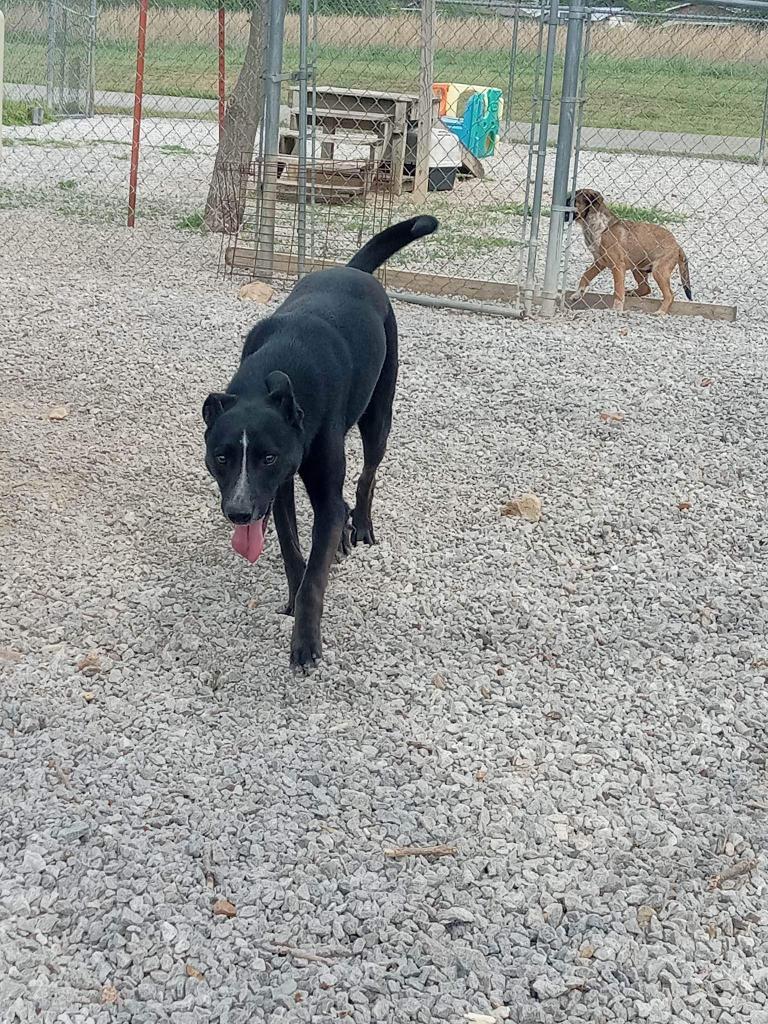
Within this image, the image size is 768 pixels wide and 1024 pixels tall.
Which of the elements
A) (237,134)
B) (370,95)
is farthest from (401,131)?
(237,134)

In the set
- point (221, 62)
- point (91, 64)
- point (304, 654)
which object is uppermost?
point (91, 64)

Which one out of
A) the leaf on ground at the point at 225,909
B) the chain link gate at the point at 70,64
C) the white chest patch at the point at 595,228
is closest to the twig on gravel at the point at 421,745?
the leaf on ground at the point at 225,909

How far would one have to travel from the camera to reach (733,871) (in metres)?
2.66

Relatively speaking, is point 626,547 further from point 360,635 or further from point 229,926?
point 229,926

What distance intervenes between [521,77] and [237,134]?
32.5ft

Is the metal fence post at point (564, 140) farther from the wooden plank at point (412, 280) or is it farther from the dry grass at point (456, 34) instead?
the dry grass at point (456, 34)

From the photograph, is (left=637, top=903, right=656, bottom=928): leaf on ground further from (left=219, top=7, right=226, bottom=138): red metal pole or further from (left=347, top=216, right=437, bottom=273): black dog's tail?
(left=219, top=7, right=226, bottom=138): red metal pole

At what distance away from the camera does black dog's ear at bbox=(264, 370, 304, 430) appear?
124 inches

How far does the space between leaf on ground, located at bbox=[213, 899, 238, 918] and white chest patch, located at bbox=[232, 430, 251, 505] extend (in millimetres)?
1042

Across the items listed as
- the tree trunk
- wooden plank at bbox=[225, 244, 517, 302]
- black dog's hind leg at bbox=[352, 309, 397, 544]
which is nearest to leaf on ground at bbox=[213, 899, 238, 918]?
black dog's hind leg at bbox=[352, 309, 397, 544]

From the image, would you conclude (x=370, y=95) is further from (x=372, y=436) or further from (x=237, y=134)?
(x=372, y=436)

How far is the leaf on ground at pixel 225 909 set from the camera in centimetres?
244

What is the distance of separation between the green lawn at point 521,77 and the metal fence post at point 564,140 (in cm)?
343

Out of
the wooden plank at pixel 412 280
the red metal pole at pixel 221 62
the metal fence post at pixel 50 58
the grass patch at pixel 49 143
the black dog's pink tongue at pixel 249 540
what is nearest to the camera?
the black dog's pink tongue at pixel 249 540
